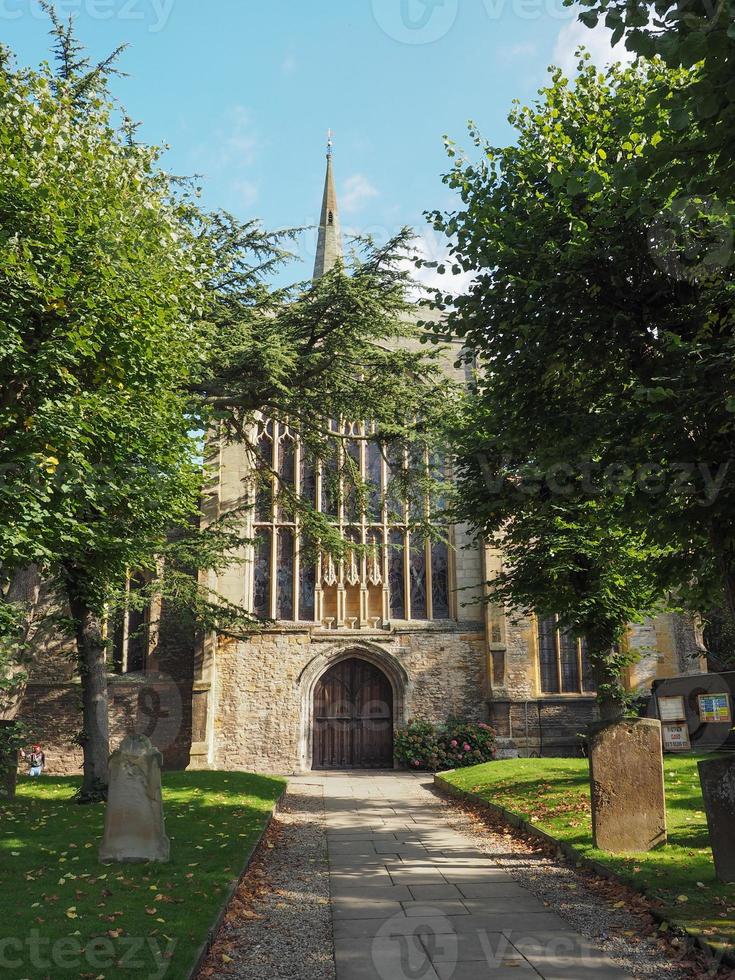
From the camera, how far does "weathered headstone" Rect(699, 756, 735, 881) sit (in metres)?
6.73

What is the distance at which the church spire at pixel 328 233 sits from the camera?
33656 millimetres

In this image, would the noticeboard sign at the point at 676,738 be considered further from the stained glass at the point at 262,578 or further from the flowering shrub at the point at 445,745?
the stained glass at the point at 262,578

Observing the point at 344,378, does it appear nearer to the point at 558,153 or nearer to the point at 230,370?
the point at 230,370

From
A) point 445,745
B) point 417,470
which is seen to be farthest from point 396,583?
point 417,470

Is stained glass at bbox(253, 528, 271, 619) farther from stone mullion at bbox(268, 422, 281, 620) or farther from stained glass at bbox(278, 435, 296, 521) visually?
stained glass at bbox(278, 435, 296, 521)

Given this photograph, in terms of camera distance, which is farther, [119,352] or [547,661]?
[547,661]

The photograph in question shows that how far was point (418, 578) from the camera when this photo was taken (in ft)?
78.1

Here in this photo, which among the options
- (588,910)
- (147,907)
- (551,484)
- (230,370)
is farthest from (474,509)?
(147,907)

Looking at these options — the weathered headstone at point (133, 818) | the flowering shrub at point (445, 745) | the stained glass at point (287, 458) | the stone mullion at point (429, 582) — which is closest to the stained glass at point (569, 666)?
the flowering shrub at point (445, 745)

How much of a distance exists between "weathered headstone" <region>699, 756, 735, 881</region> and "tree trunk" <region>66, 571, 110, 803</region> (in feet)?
32.8

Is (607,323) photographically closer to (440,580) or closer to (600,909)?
(600,909)

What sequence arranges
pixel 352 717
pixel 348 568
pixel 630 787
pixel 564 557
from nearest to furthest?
pixel 630 787 < pixel 564 557 < pixel 352 717 < pixel 348 568

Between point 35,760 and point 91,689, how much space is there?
7.90m

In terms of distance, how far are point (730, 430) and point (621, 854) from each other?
14.9 ft
